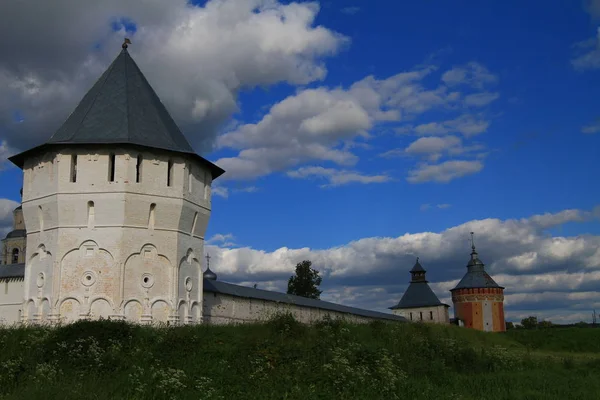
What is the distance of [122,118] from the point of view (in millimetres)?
19609

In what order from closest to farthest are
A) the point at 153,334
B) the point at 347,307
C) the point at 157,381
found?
1. the point at 157,381
2. the point at 153,334
3. the point at 347,307

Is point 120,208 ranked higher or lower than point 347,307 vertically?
higher

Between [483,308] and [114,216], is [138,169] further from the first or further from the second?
[483,308]

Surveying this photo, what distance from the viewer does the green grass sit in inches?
484

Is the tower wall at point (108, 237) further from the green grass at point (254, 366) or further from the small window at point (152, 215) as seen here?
the green grass at point (254, 366)

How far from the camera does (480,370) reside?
17641mm

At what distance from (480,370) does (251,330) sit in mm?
6955

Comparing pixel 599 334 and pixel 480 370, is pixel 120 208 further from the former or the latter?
pixel 599 334

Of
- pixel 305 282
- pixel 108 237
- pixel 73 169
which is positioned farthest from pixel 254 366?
pixel 305 282

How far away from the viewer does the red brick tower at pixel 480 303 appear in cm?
5597

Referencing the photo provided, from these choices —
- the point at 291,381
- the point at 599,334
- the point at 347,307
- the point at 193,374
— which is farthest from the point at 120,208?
the point at 599,334

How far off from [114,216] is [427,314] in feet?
146

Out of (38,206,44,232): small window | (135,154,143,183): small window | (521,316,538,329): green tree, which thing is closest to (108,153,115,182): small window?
(135,154,143,183): small window

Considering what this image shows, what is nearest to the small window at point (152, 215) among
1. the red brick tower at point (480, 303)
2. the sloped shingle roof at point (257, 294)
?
the sloped shingle roof at point (257, 294)
